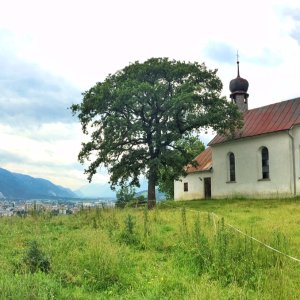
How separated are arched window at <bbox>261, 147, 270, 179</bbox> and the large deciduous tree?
4.14 metres

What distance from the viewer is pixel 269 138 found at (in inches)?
1303

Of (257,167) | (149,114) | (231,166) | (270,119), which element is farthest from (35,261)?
(231,166)

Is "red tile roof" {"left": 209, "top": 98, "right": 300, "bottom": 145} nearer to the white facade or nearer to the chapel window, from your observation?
the white facade

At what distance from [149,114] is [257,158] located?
10171mm

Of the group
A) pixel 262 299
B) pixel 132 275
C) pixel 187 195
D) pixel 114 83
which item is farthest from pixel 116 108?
pixel 262 299

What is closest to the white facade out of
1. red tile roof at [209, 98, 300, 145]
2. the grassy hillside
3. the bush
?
red tile roof at [209, 98, 300, 145]

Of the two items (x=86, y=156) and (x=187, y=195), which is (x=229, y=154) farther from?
(x=86, y=156)

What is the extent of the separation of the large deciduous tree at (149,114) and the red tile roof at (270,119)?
3398mm

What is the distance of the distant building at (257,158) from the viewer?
103 feet

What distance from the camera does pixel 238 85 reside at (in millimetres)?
42812

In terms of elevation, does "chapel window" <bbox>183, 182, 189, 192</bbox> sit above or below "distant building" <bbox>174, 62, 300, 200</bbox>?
below

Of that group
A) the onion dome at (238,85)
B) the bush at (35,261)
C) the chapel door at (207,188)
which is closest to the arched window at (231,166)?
the chapel door at (207,188)

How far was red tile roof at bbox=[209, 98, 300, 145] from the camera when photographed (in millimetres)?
32406

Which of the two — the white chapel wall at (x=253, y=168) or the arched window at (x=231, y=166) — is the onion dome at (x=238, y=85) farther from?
the arched window at (x=231, y=166)
